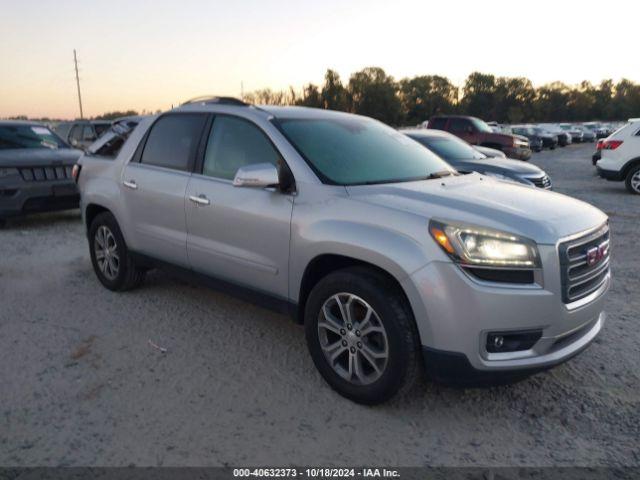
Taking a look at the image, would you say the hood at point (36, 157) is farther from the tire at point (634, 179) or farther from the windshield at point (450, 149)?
the tire at point (634, 179)

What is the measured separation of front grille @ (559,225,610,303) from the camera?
2811 millimetres

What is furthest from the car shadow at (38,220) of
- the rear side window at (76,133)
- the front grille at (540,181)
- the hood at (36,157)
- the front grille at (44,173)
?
the front grille at (540,181)

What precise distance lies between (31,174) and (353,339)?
22.7ft

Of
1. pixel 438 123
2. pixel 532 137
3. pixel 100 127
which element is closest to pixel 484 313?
pixel 100 127

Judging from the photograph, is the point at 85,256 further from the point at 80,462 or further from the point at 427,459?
the point at 427,459

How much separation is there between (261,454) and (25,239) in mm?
6409

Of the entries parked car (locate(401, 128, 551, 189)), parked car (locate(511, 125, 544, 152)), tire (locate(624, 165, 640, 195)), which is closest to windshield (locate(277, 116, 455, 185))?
parked car (locate(401, 128, 551, 189))

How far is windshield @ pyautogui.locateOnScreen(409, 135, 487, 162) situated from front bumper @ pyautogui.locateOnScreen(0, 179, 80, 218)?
6.00 metres

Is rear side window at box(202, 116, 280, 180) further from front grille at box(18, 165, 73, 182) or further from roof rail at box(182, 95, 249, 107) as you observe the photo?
front grille at box(18, 165, 73, 182)

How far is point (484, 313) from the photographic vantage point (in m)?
2.64

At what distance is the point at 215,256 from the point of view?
393 centimetres

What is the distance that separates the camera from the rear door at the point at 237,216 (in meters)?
3.49

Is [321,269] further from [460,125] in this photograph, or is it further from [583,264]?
[460,125]

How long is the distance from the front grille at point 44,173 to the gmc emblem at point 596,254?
7752 mm
